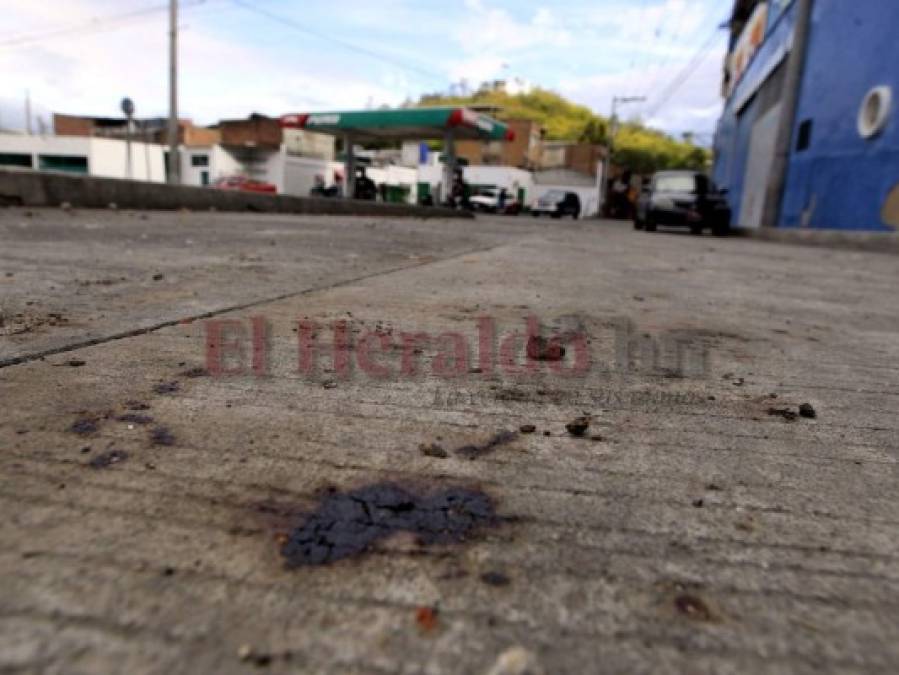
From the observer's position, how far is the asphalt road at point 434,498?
3.09 ft

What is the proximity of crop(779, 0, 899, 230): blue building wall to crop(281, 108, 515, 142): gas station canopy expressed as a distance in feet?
37.4

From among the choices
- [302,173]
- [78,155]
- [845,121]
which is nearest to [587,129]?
[302,173]

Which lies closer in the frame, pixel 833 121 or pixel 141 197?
pixel 141 197

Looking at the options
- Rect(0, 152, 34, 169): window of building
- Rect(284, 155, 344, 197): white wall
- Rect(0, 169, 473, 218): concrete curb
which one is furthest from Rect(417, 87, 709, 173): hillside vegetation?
Rect(0, 169, 473, 218): concrete curb

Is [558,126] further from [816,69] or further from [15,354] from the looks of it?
[15,354]

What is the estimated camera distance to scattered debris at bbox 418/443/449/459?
5.14 ft

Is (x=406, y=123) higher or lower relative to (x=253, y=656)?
higher

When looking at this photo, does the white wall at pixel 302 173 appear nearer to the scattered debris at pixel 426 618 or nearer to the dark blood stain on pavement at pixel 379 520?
the dark blood stain on pavement at pixel 379 520

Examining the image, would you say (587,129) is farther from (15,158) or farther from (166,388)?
(166,388)

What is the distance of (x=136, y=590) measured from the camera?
1.00 metres

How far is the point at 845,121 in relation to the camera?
41.7ft

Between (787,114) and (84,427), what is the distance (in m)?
17.6

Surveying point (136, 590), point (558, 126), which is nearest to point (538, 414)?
point (136, 590)

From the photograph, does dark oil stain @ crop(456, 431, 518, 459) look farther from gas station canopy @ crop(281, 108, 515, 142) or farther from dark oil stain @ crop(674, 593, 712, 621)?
gas station canopy @ crop(281, 108, 515, 142)
